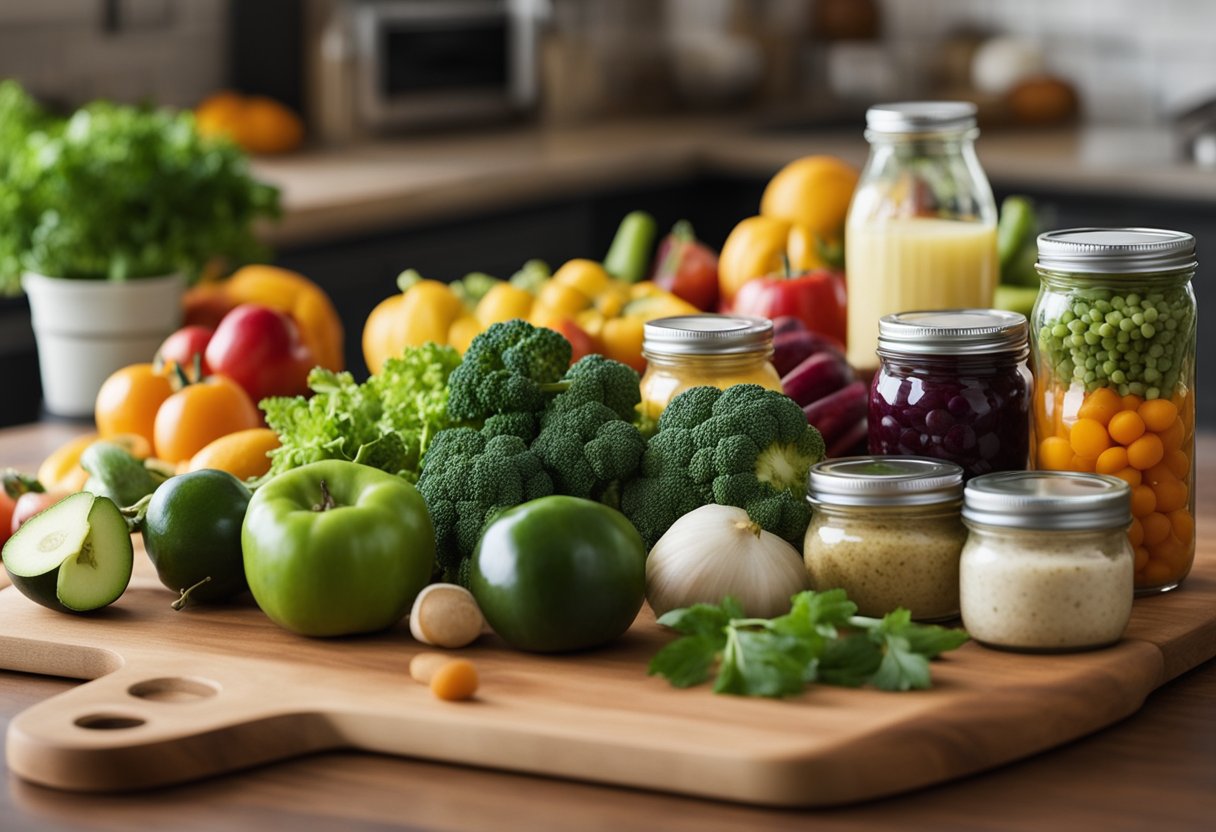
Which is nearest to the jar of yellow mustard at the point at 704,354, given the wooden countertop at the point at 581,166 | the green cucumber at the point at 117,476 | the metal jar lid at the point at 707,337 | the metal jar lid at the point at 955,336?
the metal jar lid at the point at 707,337

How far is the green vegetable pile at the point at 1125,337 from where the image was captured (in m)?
1.23

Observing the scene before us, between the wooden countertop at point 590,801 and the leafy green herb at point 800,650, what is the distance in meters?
0.10

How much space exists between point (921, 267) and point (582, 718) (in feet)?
2.81

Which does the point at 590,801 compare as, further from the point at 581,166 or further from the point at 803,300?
the point at 581,166

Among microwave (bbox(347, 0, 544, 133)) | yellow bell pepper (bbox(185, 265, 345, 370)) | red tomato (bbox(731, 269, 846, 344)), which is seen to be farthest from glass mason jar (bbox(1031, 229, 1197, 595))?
microwave (bbox(347, 0, 544, 133))

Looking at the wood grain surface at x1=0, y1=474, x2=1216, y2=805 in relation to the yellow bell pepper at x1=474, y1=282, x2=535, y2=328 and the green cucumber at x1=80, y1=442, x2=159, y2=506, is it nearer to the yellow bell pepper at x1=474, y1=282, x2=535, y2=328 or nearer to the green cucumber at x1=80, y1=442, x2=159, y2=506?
the green cucumber at x1=80, y1=442, x2=159, y2=506

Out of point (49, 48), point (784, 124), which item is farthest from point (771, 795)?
point (784, 124)

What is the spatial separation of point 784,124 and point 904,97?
23.3 inches

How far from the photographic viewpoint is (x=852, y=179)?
7.08 ft

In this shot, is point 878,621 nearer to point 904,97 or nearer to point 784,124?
point 784,124

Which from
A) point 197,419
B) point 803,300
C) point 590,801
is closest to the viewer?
point 590,801

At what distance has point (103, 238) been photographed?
209cm

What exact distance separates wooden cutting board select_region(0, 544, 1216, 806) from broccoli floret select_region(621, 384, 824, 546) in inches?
4.9

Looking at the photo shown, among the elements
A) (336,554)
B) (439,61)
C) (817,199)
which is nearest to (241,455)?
(336,554)
